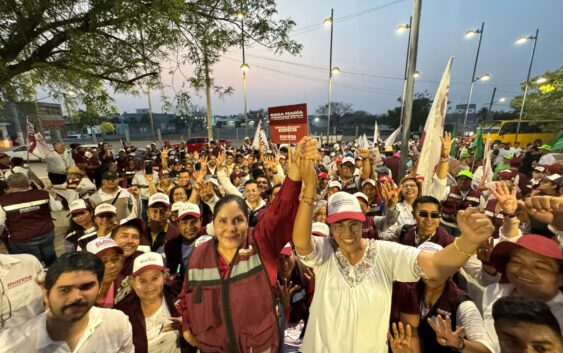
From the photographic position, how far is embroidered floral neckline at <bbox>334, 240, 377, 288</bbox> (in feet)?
6.61

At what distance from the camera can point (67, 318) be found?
1.65 m

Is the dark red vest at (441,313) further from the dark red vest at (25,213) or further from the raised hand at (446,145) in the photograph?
the dark red vest at (25,213)

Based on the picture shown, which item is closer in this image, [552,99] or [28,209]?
[28,209]

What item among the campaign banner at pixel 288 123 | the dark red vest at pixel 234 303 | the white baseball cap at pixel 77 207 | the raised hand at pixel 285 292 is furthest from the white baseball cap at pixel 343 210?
the white baseball cap at pixel 77 207

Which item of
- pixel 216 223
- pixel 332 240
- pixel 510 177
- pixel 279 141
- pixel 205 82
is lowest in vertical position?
pixel 510 177

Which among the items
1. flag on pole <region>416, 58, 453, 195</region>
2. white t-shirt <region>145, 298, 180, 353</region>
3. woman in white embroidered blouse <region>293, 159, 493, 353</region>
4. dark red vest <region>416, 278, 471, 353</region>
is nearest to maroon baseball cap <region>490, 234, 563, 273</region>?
dark red vest <region>416, 278, 471, 353</region>

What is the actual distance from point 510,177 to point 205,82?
8.10 metres

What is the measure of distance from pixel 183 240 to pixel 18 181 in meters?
2.76

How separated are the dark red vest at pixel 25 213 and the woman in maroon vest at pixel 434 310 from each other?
5133mm

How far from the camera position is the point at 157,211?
394 cm

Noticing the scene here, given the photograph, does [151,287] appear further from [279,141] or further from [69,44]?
[69,44]

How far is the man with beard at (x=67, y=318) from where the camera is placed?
1615 millimetres

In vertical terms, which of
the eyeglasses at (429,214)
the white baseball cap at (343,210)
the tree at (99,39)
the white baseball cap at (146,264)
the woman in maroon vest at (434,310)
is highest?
the tree at (99,39)

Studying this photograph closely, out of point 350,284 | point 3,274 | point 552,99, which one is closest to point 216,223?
point 350,284
